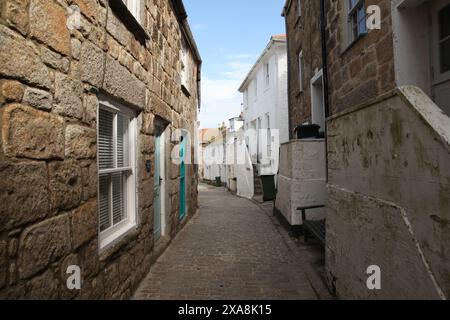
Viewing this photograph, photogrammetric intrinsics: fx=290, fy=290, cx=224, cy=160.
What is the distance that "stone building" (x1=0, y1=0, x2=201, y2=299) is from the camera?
1.74 m

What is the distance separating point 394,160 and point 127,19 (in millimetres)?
3196

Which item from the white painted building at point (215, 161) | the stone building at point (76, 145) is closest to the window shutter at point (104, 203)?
the stone building at point (76, 145)

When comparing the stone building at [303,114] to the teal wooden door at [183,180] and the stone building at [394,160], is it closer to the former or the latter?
the stone building at [394,160]

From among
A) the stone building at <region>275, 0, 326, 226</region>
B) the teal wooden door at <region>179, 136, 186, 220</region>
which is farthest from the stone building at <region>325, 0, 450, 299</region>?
the teal wooden door at <region>179, 136, 186, 220</region>

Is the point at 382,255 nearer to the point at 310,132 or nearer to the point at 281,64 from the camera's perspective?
→ the point at 310,132

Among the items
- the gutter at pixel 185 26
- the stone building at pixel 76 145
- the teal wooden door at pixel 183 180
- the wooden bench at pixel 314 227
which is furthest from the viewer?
the teal wooden door at pixel 183 180

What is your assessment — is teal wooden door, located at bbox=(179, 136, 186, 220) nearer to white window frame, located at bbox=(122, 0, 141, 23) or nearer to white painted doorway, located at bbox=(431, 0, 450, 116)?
white window frame, located at bbox=(122, 0, 141, 23)

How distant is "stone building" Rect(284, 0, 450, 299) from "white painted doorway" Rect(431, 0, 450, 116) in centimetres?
1

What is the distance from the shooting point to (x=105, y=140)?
10.6 ft

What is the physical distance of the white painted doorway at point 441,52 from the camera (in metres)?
3.29

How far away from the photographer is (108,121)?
3.29m

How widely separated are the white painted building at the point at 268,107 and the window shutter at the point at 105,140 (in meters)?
11.0
